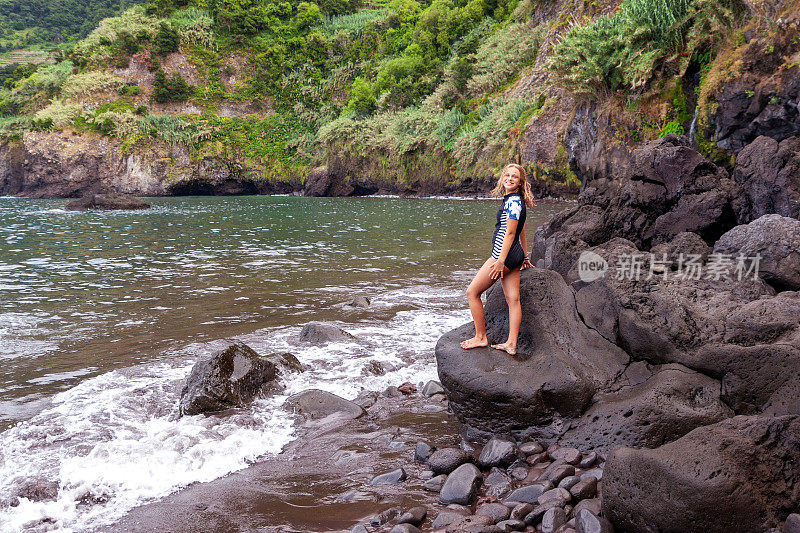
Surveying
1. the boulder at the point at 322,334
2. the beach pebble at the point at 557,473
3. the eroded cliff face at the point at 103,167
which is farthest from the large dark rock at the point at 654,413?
the eroded cliff face at the point at 103,167

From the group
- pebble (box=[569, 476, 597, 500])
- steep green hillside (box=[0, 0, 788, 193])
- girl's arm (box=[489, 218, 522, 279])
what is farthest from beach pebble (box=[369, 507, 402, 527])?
steep green hillside (box=[0, 0, 788, 193])

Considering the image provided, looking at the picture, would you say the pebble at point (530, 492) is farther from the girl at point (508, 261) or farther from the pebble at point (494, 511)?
the girl at point (508, 261)

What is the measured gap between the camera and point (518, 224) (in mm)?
4977

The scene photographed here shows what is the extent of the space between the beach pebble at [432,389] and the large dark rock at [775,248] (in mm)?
3989

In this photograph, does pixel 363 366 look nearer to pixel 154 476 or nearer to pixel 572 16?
pixel 154 476

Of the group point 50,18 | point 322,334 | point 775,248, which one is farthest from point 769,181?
point 50,18

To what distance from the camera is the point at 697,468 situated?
9.66 ft

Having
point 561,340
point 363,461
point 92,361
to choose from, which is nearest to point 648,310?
point 561,340

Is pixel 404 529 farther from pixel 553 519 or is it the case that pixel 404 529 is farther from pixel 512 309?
pixel 512 309

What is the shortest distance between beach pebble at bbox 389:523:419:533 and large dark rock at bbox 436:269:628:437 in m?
1.55

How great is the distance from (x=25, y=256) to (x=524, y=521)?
55.2 ft

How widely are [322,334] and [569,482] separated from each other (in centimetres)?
486

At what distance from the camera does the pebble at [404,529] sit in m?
3.27

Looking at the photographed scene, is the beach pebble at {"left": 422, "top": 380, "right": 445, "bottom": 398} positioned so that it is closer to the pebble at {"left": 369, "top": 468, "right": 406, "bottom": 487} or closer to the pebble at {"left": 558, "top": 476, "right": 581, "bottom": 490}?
the pebble at {"left": 369, "top": 468, "right": 406, "bottom": 487}
